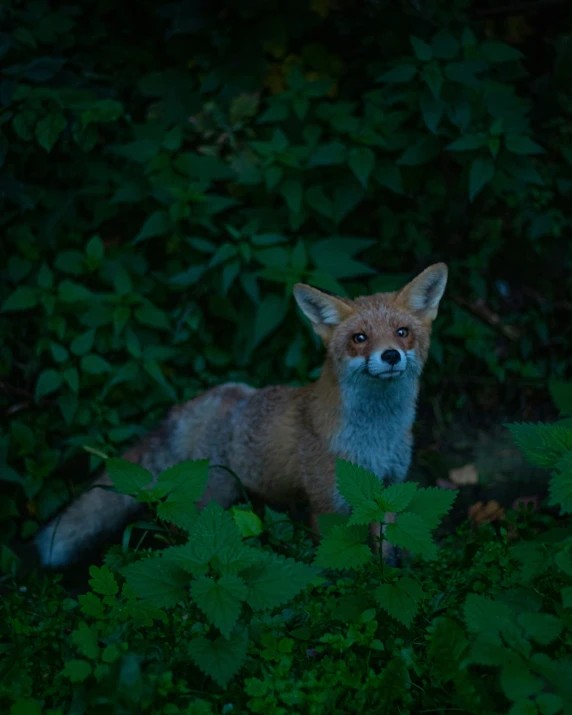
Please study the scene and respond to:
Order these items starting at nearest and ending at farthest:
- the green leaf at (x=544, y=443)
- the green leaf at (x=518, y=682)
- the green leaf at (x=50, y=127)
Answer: the green leaf at (x=518, y=682) < the green leaf at (x=544, y=443) < the green leaf at (x=50, y=127)

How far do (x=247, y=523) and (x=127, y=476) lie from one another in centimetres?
50

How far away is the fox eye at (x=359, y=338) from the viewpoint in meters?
3.64

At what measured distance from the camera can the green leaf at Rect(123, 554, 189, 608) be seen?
92.5 inches

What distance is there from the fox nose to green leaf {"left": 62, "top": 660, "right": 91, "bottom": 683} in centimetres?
179

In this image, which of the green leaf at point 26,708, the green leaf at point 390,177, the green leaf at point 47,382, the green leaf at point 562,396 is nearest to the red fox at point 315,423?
the green leaf at point 47,382

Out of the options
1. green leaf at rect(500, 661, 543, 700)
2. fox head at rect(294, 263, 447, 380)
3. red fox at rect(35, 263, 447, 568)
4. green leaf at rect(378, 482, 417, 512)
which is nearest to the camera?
green leaf at rect(500, 661, 543, 700)

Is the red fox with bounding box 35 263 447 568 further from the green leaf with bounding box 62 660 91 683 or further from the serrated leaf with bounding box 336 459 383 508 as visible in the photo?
the green leaf with bounding box 62 660 91 683

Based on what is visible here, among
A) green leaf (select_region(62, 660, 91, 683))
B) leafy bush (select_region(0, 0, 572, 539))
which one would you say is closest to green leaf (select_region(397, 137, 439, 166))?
leafy bush (select_region(0, 0, 572, 539))

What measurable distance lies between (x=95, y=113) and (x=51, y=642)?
10.0 ft

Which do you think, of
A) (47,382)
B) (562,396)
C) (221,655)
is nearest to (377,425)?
(562,396)

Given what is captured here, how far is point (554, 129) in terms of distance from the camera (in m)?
5.46

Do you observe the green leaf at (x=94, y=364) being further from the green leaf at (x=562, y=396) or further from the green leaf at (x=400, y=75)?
the green leaf at (x=562, y=396)

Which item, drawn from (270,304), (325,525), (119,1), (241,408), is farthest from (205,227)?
(325,525)

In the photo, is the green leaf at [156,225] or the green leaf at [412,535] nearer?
the green leaf at [412,535]
